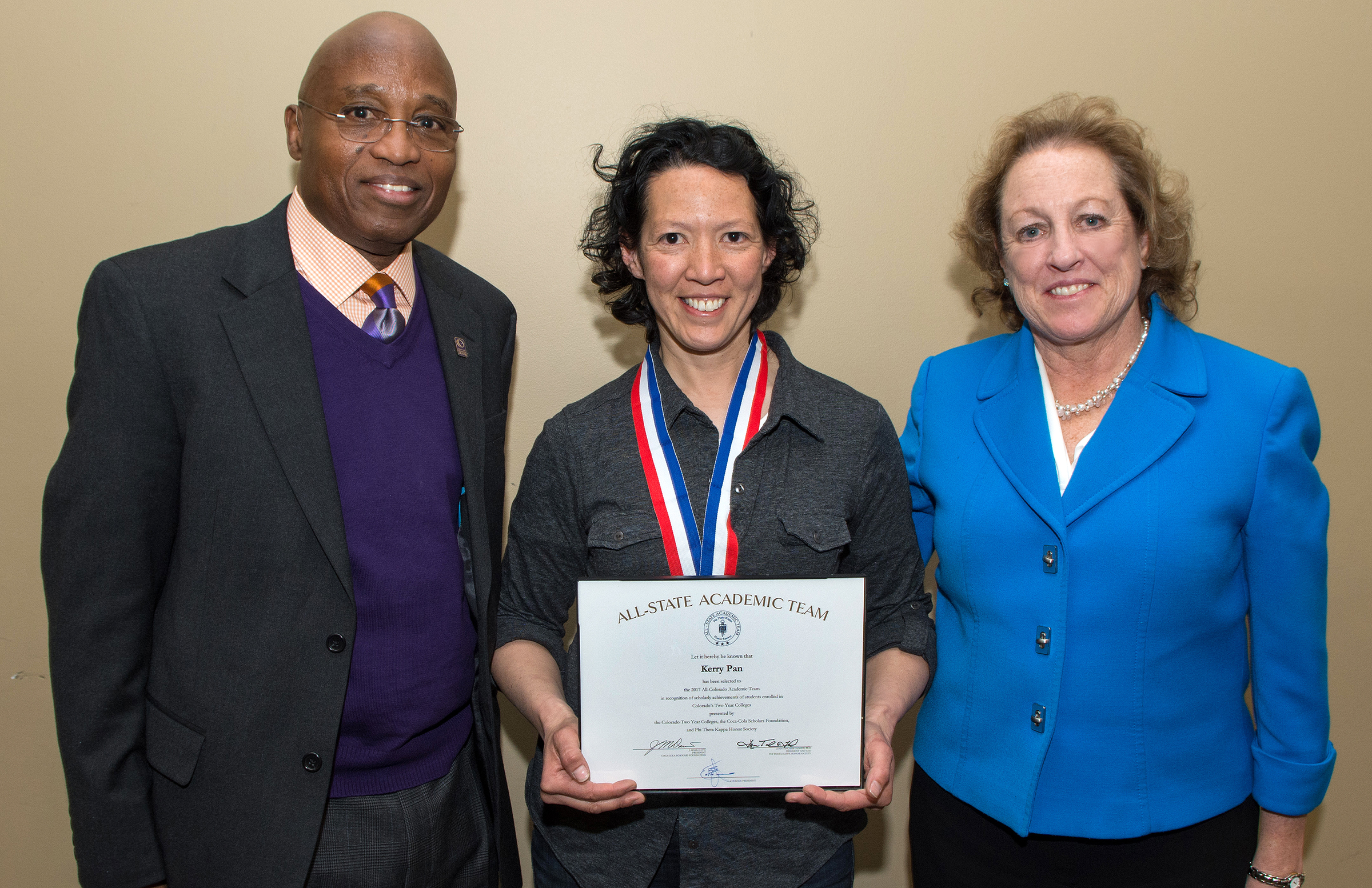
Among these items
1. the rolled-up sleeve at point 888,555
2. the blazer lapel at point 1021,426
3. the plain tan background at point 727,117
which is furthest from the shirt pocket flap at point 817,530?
the plain tan background at point 727,117

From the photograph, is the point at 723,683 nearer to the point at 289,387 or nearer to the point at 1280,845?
the point at 289,387

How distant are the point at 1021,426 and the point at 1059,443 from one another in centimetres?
8

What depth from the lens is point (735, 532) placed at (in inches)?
71.6

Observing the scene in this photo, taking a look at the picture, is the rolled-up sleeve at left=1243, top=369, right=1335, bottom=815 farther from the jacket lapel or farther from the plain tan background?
the jacket lapel

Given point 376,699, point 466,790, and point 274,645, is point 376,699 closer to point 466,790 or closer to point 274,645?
point 274,645

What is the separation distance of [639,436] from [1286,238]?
235cm

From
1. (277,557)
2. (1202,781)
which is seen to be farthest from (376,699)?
(1202,781)

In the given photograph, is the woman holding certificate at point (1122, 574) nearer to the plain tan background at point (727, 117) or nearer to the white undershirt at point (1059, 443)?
the white undershirt at point (1059, 443)

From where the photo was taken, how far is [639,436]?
6.26ft

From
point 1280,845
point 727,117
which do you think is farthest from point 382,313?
point 1280,845

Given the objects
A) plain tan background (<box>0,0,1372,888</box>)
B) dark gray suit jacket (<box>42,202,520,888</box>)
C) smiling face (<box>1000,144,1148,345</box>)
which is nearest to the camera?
dark gray suit jacket (<box>42,202,520,888</box>)

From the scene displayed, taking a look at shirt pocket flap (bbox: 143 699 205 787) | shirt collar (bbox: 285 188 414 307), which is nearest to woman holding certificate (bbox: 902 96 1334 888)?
shirt collar (bbox: 285 188 414 307)

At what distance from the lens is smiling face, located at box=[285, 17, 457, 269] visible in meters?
1.75

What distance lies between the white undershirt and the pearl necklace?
1 cm
